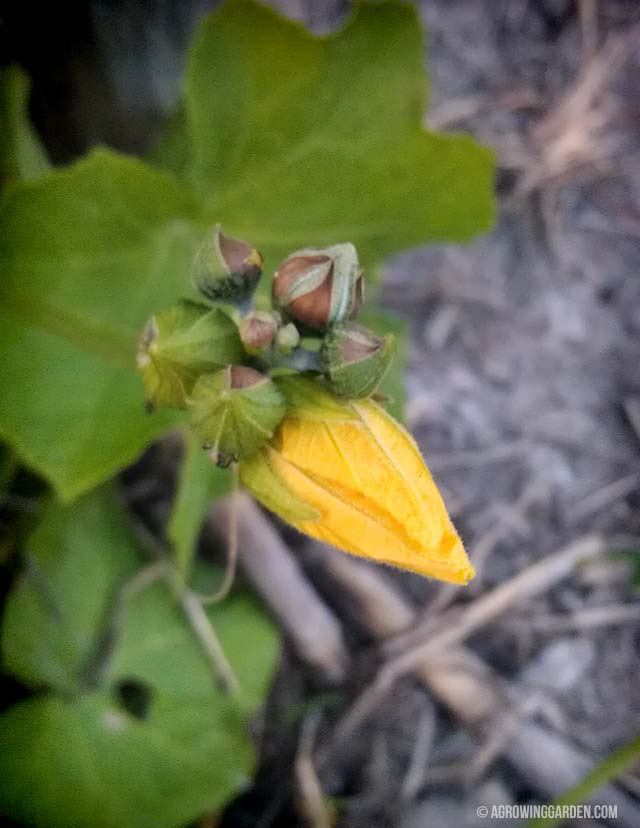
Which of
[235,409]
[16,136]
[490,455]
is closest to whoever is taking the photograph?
[235,409]

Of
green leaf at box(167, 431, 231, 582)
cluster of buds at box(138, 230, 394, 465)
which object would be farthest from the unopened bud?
green leaf at box(167, 431, 231, 582)

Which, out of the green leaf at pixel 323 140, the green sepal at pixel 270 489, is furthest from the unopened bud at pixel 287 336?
the green leaf at pixel 323 140

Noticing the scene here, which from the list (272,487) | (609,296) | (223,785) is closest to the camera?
(272,487)

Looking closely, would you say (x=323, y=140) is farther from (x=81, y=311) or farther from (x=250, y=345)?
(x=250, y=345)

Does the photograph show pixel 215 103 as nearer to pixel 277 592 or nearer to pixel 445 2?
pixel 277 592

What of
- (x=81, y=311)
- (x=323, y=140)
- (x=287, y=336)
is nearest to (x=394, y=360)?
(x=323, y=140)

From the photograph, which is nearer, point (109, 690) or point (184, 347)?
point (184, 347)

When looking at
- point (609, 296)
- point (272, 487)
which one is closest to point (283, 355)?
point (272, 487)
